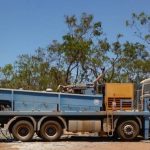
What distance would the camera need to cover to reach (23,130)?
69.7ft

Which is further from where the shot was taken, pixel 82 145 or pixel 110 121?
pixel 110 121

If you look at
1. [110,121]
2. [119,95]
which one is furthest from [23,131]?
[119,95]

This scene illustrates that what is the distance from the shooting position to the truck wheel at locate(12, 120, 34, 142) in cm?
2116

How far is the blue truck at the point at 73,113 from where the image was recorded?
69.7 ft

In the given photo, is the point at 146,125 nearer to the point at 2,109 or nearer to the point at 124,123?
the point at 124,123

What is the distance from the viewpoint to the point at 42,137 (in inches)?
842

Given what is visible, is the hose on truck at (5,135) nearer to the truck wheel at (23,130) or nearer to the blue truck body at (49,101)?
the truck wheel at (23,130)

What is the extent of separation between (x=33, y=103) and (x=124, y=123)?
169 inches

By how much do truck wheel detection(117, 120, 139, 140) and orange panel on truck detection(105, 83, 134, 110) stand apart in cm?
78

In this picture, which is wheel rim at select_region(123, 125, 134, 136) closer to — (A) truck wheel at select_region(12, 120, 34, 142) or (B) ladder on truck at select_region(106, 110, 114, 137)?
(B) ladder on truck at select_region(106, 110, 114, 137)

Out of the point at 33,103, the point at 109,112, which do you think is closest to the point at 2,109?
the point at 33,103

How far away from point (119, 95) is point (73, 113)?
234cm

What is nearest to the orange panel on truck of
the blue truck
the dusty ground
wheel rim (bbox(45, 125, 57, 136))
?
the blue truck

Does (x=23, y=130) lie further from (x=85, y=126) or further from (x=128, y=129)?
(x=128, y=129)
